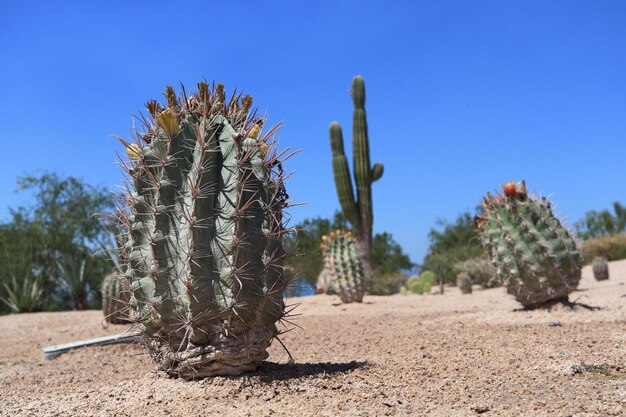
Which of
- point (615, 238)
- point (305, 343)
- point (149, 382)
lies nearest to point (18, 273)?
point (305, 343)

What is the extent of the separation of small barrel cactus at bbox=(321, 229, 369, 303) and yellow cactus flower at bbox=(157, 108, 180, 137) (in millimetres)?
9173

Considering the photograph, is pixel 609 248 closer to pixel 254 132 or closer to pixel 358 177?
pixel 358 177

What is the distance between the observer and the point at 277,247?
11.5 ft

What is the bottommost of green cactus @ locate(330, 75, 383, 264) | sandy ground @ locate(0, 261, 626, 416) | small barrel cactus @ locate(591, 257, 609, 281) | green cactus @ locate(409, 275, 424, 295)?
sandy ground @ locate(0, 261, 626, 416)

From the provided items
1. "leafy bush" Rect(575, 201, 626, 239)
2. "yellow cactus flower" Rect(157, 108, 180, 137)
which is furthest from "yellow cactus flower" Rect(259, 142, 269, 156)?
"leafy bush" Rect(575, 201, 626, 239)

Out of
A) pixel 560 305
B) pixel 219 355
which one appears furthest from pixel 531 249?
pixel 219 355

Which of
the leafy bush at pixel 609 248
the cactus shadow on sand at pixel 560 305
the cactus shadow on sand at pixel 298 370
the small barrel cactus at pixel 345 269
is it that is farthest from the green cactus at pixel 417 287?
the cactus shadow on sand at pixel 298 370

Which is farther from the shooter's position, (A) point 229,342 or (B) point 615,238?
(B) point 615,238

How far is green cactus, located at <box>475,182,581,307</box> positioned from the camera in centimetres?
676

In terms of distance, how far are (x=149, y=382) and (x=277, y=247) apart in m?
1.16

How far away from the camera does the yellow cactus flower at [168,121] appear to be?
3.30 metres

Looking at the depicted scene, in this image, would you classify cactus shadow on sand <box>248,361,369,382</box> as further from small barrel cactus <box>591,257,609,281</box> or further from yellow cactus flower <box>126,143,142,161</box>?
small barrel cactus <box>591,257,609,281</box>

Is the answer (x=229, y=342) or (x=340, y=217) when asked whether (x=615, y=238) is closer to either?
(x=340, y=217)

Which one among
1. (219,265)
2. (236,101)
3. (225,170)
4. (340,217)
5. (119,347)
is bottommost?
(119,347)
